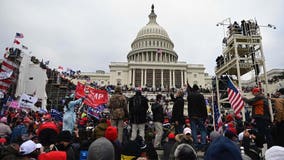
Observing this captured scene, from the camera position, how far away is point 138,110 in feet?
23.2

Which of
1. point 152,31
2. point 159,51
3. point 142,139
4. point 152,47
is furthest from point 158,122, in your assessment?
point 152,31

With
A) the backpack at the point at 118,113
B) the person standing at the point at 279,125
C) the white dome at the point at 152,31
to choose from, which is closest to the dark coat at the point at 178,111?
the backpack at the point at 118,113

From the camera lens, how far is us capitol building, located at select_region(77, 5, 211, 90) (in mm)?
63781

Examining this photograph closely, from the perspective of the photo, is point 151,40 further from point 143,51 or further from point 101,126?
point 101,126

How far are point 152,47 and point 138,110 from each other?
69174mm

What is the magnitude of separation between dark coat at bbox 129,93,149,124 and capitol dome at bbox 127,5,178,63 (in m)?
66.4

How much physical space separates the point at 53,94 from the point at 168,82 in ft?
129

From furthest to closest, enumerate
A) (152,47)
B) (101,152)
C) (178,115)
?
(152,47) → (178,115) → (101,152)

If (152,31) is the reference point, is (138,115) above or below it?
below

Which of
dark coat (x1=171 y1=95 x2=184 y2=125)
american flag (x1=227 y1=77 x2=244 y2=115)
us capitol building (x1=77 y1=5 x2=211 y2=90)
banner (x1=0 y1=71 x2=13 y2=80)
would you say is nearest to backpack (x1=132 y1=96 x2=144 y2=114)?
dark coat (x1=171 y1=95 x2=184 y2=125)

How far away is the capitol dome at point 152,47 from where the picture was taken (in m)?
75.1

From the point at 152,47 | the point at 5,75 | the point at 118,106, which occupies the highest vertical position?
the point at 152,47

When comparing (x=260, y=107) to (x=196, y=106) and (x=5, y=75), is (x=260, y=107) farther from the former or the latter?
(x=5, y=75)

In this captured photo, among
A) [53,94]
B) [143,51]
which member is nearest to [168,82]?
[143,51]
